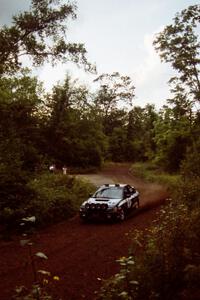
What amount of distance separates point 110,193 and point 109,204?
1.56 metres

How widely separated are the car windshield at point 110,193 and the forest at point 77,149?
170cm

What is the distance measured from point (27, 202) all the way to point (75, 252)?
5.02m

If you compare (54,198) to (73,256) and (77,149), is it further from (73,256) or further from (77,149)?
(77,149)

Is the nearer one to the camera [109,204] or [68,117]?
[109,204]

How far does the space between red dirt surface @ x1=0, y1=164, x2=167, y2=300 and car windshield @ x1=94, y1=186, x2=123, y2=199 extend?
1426 millimetres

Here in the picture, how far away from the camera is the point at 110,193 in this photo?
21.3 meters

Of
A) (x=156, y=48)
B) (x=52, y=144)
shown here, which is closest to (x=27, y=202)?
(x=156, y=48)

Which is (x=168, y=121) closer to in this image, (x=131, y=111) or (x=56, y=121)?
(x=56, y=121)

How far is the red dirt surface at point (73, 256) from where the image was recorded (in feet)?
33.8

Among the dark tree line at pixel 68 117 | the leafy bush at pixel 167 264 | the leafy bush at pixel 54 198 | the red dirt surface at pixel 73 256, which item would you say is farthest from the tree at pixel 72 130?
the leafy bush at pixel 167 264

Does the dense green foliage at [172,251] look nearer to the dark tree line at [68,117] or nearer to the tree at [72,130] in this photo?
the dark tree line at [68,117]

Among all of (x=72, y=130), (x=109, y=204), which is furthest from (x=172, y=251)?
(x=72, y=130)

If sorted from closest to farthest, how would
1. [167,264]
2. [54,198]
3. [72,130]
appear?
[167,264], [54,198], [72,130]

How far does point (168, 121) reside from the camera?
50688mm
